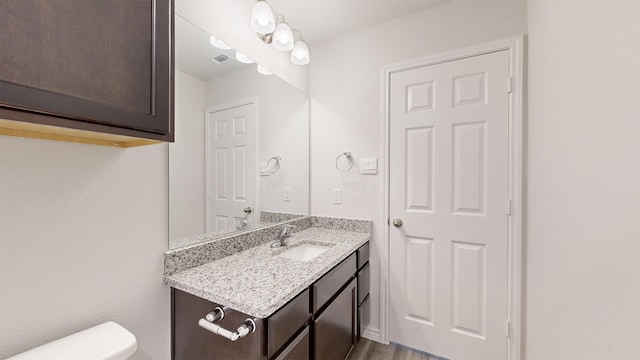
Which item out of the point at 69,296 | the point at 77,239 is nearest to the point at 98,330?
the point at 69,296

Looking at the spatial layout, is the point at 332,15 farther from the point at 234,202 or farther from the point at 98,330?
the point at 98,330

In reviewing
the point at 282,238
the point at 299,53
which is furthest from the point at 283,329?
the point at 299,53

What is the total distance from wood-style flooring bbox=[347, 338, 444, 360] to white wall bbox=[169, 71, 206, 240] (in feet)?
4.76

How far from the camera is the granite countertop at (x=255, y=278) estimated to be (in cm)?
89

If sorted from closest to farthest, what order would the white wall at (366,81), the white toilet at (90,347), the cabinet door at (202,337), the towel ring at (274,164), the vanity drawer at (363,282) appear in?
the white toilet at (90,347) < the cabinet door at (202,337) < the white wall at (366,81) < the vanity drawer at (363,282) < the towel ring at (274,164)

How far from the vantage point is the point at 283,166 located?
195 centimetres

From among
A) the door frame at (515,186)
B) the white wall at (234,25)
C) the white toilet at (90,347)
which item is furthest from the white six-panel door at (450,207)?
the white toilet at (90,347)

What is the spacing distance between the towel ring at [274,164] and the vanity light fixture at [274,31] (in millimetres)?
737

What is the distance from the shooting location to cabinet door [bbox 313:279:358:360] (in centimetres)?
122

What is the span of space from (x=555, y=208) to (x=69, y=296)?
174 cm

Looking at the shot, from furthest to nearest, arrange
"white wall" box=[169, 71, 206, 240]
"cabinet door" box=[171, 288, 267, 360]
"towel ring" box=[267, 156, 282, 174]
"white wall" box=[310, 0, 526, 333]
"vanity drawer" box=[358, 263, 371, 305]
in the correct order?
"towel ring" box=[267, 156, 282, 174] < "vanity drawer" box=[358, 263, 371, 305] < "white wall" box=[310, 0, 526, 333] < "white wall" box=[169, 71, 206, 240] < "cabinet door" box=[171, 288, 267, 360]

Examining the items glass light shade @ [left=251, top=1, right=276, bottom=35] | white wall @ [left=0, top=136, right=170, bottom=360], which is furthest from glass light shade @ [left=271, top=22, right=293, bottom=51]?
white wall @ [left=0, top=136, right=170, bottom=360]

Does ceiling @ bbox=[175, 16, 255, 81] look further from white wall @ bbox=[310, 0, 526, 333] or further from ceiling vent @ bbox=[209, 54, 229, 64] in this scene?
white wall @ bbox=[310, 0, 526, 333]

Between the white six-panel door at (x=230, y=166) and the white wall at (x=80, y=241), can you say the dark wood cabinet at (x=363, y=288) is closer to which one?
the white six-panel door at (x=230, y=166)
